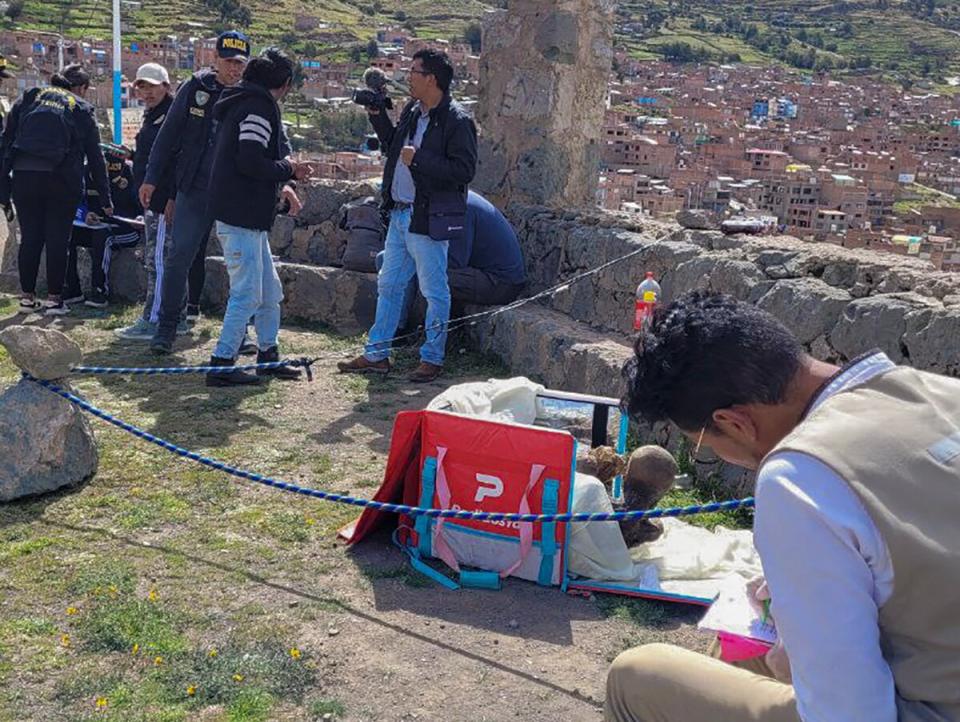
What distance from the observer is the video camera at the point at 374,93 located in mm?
6148

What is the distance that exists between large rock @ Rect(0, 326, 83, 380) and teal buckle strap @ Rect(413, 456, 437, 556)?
4.99 ft

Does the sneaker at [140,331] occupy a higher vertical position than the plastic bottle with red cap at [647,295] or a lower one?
lower

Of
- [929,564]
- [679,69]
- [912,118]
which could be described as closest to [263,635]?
[929,564]

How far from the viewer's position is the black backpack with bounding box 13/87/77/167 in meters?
6.84

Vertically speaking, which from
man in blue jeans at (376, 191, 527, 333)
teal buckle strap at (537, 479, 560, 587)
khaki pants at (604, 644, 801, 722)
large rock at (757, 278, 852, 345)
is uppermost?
large rock at (757, 278, 852, 345)

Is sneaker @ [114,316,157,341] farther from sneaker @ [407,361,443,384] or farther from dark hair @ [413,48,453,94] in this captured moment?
dark hair @ [413,48,453,94]

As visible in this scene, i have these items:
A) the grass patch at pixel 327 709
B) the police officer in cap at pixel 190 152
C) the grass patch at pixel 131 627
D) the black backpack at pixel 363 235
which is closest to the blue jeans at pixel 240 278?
the police officer in cap at pixel 190 152

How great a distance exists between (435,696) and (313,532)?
1.16 m

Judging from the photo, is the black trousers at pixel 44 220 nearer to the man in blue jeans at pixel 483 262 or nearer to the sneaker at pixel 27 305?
the sneaker at pixel 27 305

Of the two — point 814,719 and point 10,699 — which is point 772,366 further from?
point 10,699

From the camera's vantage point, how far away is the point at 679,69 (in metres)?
58.9

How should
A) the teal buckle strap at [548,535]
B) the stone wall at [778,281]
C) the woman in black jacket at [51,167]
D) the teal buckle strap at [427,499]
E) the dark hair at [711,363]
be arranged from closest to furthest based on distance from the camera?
the dark hair at [711,363] < the teal buckle strap at [548,535] < the teal buckle strap at [427,499] < the stone wall at [778,281] < the woman in black jacket at [51,167]

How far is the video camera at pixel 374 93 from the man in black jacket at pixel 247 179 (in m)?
0.54

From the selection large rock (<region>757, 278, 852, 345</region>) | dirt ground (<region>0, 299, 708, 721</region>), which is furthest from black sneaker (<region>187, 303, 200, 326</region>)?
large rock (<region>757, 278, 852, 345</region>)
